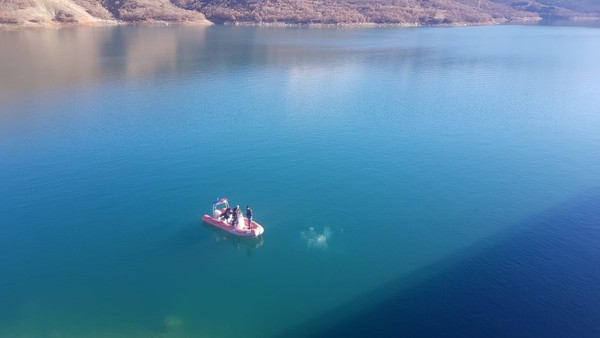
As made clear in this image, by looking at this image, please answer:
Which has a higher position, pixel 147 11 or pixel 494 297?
pixel 147 11

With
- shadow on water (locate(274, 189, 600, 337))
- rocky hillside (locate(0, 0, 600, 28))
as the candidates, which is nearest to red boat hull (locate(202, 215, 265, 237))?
shadow on water (locate(274, 189, 600, 337))

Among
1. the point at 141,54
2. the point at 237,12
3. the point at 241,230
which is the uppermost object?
the point at 237,12

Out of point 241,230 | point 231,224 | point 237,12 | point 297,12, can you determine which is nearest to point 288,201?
point 231,224

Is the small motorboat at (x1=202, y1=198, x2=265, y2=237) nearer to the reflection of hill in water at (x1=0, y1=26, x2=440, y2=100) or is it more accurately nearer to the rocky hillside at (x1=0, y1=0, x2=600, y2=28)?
the reflection of hill in water at (x1=0, y1=26, x2=440, y2=100)

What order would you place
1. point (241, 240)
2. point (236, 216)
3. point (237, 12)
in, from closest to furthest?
1. point (236, 216)
2. point (241, 240)
3. point (237, 12)

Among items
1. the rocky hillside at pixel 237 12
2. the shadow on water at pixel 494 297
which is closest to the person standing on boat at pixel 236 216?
the shadow on water at pixel 494 297

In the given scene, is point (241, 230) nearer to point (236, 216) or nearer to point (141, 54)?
point (236, 216)
